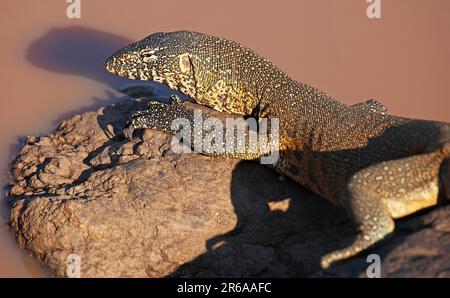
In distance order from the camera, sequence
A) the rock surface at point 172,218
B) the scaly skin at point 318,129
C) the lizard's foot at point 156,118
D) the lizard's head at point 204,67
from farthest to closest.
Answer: the lizard's head at point 204,67, the lizard's foot at point 156,118, the rock surface at point 172,218, the scaly skin at point 318,129

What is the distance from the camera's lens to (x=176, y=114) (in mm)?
7750

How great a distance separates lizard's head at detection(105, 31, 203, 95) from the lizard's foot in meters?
0.49

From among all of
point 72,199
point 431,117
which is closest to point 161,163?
point 72,199

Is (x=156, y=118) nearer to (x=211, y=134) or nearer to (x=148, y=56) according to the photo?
(x=211, y=134)

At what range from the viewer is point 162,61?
811 cm

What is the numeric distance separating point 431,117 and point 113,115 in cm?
602

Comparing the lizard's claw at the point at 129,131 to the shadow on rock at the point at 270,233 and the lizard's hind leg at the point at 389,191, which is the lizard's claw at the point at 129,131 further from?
the lizard's hind leg at the point at 389,191

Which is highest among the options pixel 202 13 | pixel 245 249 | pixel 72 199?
pixel 202 13

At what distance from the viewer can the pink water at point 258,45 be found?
9977 millimetres

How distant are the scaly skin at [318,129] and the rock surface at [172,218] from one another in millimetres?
242

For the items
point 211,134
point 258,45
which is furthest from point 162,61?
point 258,45

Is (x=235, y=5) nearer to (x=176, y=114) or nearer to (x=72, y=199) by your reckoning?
(x=176, y=114)

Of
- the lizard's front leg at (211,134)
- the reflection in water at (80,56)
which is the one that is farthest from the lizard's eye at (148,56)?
the reflection in water at (80,56)

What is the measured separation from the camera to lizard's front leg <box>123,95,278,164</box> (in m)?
7.34
